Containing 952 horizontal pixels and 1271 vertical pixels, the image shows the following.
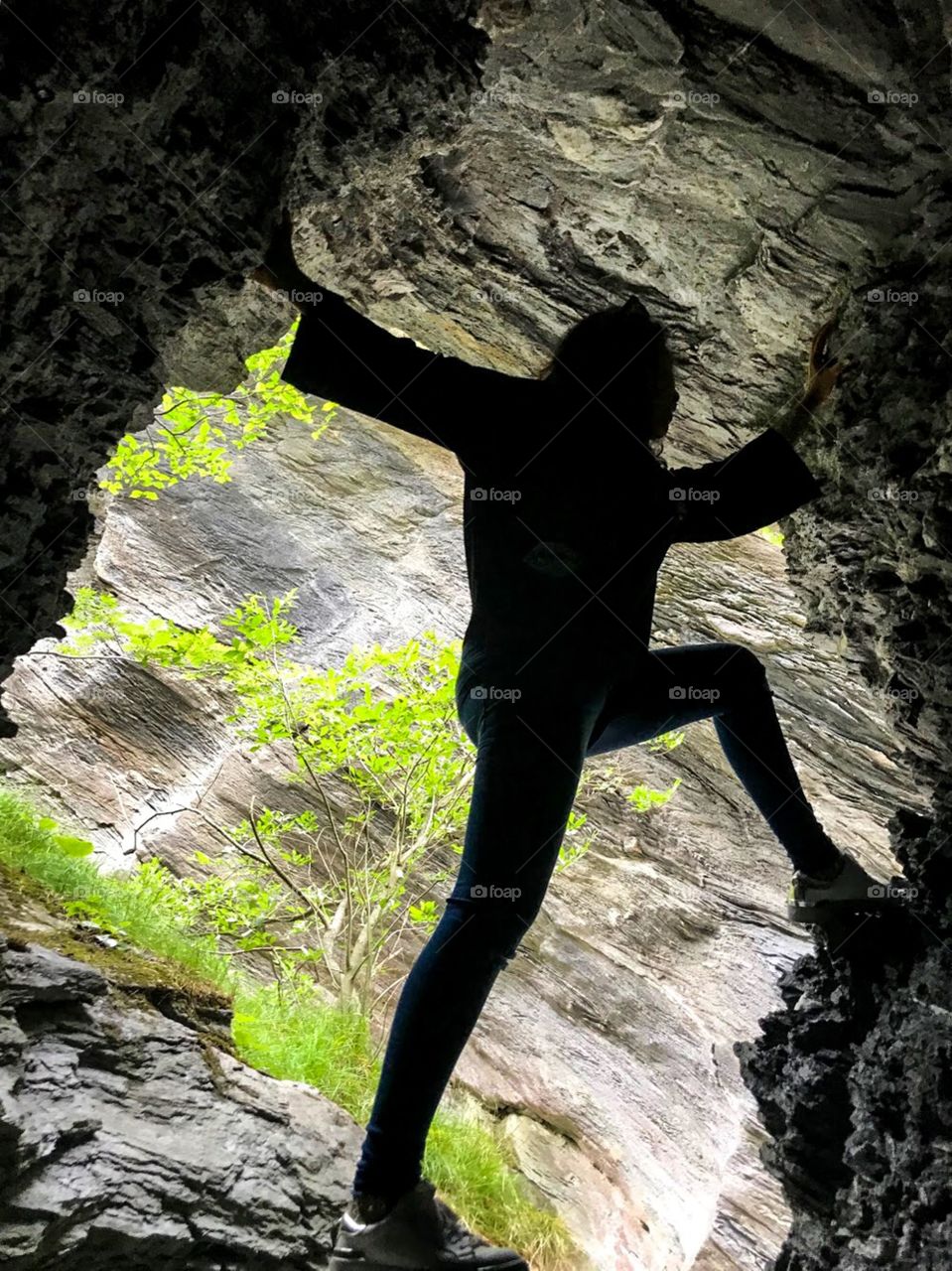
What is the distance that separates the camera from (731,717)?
9.98ft

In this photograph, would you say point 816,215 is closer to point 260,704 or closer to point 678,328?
point 678,328

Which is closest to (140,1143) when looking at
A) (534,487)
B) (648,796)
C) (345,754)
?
(534,487)

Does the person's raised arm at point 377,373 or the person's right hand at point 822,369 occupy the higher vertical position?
the person's right hand at point 822,369

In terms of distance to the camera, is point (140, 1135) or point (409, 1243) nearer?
point (409, 1243)

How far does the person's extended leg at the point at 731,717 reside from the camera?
9.20 ft

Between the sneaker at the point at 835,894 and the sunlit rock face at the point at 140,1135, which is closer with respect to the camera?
the sunlit rock face at the point at 140,1135

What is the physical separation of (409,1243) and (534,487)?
1917 millimetres

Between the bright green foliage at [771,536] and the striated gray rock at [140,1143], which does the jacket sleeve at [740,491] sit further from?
the bright green foliage at [771,536]

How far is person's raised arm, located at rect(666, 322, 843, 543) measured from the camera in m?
2.86

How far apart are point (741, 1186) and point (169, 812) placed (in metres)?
6.82

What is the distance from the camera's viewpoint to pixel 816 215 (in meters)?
3.13

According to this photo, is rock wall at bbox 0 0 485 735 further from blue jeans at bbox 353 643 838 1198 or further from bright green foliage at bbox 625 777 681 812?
bright green foliage at bbox 625 777 681 812

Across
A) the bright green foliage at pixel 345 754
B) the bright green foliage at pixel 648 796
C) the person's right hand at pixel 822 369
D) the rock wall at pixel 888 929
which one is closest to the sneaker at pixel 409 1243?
the rock wall at pixel 888 929

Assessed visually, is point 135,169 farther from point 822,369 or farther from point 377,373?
point 822,369
